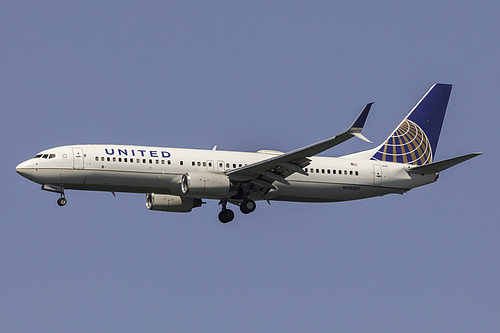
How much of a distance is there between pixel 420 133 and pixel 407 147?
1771mm

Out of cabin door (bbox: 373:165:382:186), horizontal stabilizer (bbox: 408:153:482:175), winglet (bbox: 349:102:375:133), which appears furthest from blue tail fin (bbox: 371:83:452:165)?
winglet (bbox: 349:102:375:133)

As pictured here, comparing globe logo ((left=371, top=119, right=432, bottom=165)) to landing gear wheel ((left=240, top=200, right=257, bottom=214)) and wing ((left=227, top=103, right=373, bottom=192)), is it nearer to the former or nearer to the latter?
wing ((left=227, top=103, right=373, bottom=192))

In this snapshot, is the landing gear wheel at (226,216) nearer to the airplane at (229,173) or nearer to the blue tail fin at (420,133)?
the airplane at (229,173)

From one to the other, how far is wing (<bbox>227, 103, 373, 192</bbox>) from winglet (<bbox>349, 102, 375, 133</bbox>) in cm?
212

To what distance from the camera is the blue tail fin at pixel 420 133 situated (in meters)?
61.2

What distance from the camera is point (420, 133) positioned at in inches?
2477

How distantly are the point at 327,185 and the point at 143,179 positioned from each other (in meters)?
11.0

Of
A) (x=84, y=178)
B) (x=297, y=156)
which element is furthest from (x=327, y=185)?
(x=84, y=178)

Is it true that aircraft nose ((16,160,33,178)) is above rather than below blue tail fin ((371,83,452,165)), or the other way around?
below

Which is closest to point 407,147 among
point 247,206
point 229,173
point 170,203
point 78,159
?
point 247,206

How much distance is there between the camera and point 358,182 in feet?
190

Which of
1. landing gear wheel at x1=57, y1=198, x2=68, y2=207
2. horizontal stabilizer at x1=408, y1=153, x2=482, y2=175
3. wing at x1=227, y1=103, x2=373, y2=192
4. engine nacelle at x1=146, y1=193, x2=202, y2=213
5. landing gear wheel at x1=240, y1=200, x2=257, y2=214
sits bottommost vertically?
landing gear wheel at x1=57, y1=198, x2=68, y2=207

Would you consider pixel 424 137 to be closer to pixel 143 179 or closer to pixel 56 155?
pixel 143 179

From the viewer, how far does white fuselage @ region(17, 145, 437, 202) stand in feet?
173
